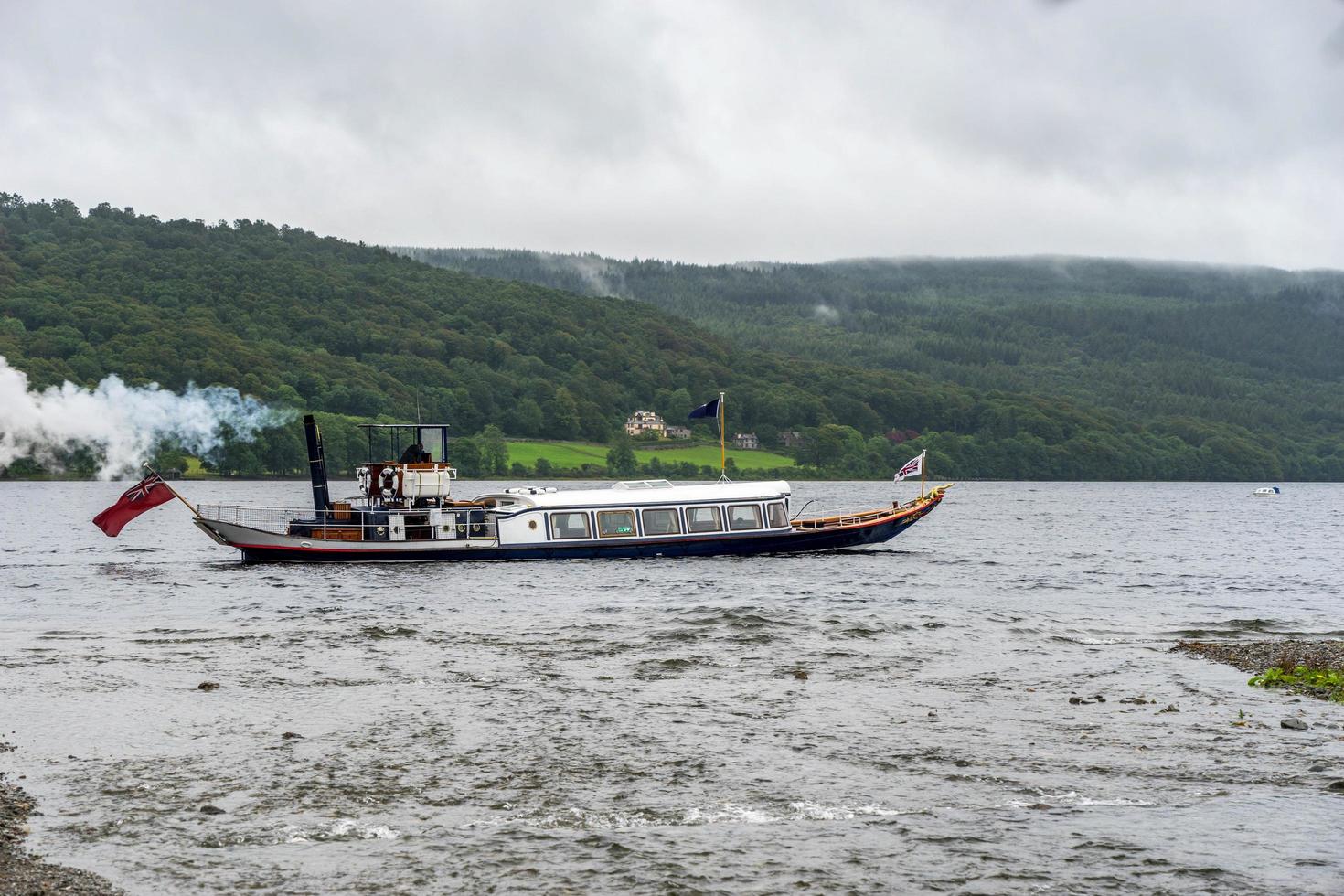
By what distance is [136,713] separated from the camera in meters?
27.2

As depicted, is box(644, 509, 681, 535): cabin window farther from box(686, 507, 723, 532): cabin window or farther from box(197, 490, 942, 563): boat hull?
box(686, 507, 723, 532): cabin window

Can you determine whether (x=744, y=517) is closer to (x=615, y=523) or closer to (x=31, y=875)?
(x=615, y=523)

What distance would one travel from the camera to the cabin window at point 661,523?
68250 mm

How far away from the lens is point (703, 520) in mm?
69250

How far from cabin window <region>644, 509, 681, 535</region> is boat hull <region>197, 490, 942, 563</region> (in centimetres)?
55

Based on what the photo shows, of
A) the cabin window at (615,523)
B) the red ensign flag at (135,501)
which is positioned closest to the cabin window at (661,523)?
the cabin window at (615,523)

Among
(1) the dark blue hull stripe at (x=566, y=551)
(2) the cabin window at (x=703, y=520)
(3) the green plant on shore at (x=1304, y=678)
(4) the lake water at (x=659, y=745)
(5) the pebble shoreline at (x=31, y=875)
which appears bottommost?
(3) the green plant on shore at (x=1304, y=678)

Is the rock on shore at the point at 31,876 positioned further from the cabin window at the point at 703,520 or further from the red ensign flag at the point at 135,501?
the cabin window at the point at 703,520

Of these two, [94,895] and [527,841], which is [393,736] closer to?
[527,841]

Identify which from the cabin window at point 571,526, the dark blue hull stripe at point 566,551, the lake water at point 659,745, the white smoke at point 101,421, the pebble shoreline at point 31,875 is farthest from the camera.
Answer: the white smoke at point 101,421

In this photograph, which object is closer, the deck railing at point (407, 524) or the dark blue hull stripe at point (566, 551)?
the dark blue hull stripe at point (566, 551)

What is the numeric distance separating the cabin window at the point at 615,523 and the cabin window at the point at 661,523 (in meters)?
0.82

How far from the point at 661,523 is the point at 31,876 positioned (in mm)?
52940

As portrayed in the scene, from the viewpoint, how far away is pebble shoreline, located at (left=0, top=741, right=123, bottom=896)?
15422 millimetres
